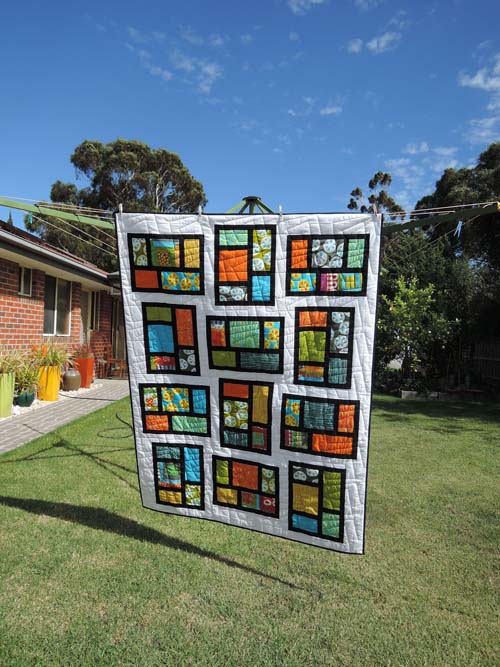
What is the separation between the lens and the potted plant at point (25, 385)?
7320mm

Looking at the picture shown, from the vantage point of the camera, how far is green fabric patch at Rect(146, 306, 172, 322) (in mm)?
2607

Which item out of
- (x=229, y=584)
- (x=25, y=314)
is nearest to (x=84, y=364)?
(x=25, y=314)

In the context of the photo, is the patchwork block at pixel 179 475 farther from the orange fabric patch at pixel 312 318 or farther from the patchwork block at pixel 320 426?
the orange fabric patch at pixel 312 318

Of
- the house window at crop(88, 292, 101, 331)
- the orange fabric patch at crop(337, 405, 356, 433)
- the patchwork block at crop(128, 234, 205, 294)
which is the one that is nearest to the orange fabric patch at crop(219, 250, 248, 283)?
the patchwork block at crop(128, 234, 205, 294)

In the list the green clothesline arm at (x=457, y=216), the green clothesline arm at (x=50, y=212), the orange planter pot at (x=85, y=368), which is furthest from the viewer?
the orange planter pot at (x=85, y=368)

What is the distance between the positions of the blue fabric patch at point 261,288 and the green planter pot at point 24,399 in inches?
246

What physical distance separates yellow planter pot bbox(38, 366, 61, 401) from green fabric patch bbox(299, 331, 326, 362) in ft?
23.0

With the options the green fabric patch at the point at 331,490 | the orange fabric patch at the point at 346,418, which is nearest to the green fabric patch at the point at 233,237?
the orange fabric patch at the point at 346,418

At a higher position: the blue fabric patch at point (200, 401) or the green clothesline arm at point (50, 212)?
the green clothesline arm at point (50, 212)

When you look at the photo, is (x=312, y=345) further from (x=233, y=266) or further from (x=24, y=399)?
(x=24, y=399)

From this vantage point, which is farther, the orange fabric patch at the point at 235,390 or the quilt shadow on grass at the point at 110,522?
the quilt shadow on grass at the point at 110,522

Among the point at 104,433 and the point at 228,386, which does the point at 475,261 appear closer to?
the point at 104,433

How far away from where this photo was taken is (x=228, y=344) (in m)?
2.53

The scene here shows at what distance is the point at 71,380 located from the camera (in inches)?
366
